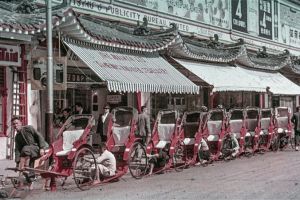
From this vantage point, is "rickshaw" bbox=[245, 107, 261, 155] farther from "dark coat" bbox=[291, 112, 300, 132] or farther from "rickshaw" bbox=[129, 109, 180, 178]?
"rickshaw" bbox=[129, 109, 180, 178]

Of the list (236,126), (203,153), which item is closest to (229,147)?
(236,126)

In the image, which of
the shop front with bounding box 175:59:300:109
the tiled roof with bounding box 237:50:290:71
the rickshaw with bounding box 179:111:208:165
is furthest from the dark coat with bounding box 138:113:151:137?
the tiled roof with bounding box 237:50:290:71

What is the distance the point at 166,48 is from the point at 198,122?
195 inches

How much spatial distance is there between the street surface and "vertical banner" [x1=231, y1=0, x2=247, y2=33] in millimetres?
15107

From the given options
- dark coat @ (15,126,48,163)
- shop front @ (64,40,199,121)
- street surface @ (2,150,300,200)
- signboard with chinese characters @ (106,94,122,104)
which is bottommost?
street surface @ (2,150,300,200)

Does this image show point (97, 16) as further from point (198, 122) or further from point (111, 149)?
point (111, 149)

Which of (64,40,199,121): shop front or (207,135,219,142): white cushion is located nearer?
(64,40,199,121): shop front

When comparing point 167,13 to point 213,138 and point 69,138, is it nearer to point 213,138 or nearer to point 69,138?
point 213,138

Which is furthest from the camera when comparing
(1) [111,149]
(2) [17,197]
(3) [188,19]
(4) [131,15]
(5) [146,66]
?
(3) [188,19]

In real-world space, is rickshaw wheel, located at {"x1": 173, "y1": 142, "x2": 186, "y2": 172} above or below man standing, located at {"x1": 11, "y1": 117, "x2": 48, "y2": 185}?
below

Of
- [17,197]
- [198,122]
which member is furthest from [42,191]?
[198,122]

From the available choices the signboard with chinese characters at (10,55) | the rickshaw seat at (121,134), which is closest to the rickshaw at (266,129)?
the rickshaw seat at (121,134)

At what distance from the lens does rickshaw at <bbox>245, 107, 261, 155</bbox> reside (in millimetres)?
17703

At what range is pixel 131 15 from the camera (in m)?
21.1
